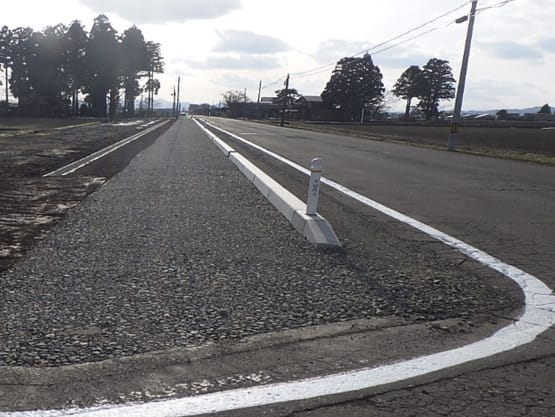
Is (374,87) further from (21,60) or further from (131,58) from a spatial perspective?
(21,60)

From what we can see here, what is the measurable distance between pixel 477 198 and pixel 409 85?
12403 centimetres

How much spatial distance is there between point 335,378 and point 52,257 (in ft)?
11.3

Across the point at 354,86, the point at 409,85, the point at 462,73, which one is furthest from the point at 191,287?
the point at 409,85

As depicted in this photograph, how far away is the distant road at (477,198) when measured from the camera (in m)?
6.64

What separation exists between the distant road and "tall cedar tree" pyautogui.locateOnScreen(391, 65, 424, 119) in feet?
370

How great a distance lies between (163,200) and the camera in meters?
8.98

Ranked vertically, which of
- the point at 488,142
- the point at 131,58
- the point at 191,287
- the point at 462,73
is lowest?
the point at 191,287

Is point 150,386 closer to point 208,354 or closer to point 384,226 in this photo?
point 208,354

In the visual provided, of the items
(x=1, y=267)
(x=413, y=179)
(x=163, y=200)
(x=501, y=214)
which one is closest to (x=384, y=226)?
(x=501, y=214)

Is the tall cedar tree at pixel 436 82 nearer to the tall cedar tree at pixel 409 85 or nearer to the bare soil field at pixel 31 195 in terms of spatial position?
the tall cedar tree at pixel 409 85

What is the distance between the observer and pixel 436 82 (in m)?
125

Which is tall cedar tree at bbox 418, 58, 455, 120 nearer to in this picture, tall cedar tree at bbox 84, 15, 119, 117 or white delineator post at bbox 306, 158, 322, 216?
tall cedar tree at bbox 84, 15, 119, 117

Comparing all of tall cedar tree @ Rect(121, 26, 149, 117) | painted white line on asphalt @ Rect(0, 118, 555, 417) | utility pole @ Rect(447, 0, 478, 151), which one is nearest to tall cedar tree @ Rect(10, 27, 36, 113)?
tall cedar tree @ Rect(121, 26, 149, 117)

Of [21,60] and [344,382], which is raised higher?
[21,60]
